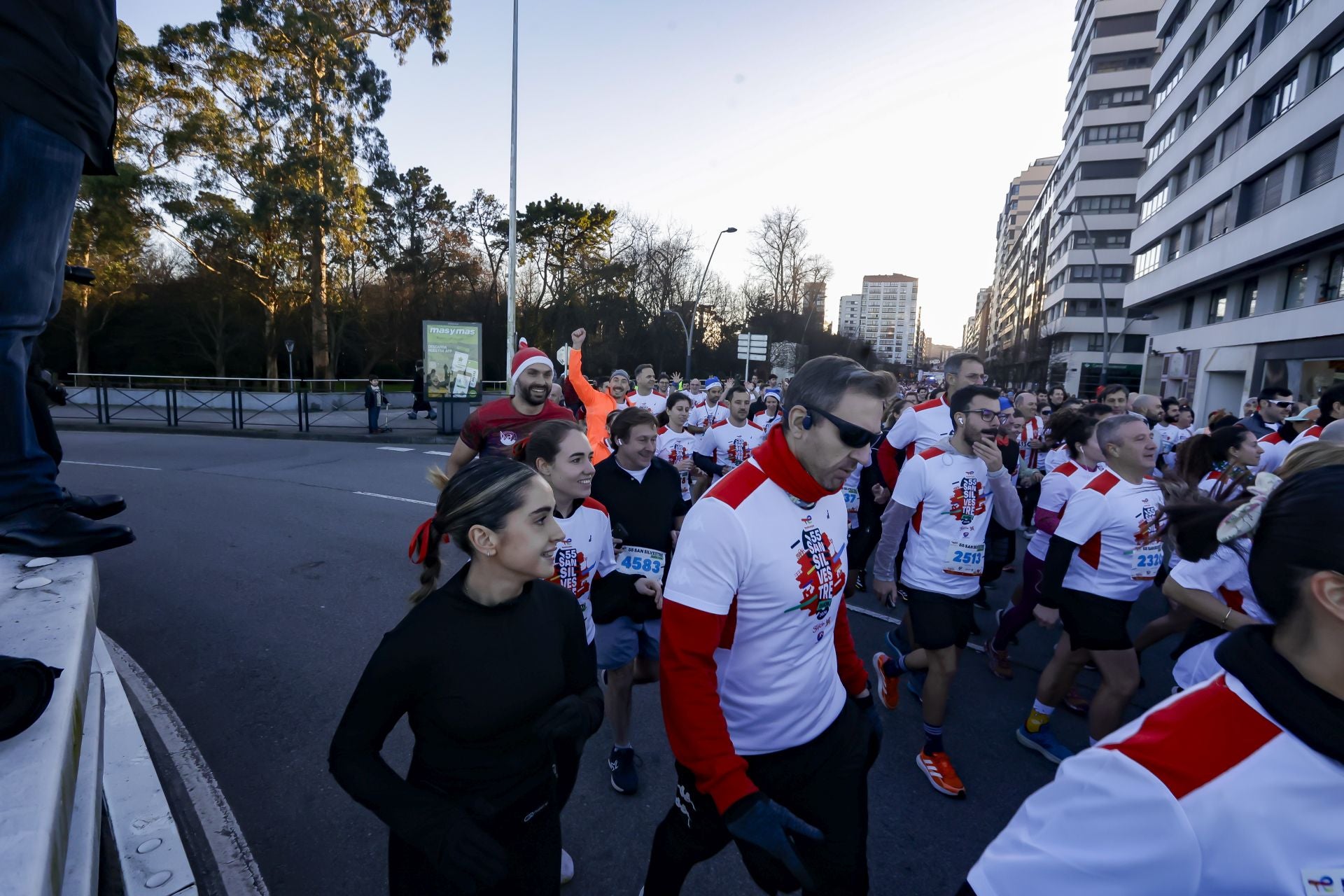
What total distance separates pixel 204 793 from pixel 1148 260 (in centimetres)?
4754

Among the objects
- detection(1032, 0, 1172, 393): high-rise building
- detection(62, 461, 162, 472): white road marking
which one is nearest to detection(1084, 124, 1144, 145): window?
detection(1032, 0, 1172, 393): high-rise building

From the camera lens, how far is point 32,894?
102 cm

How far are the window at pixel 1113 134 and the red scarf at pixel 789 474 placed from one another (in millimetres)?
63189

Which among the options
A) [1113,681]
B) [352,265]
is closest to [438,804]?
[1113,681]

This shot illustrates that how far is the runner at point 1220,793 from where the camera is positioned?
949 millimetres

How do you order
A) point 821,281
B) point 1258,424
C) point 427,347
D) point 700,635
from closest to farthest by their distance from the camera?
point 700,635, point 1258,424, point 427,347, point 821,281

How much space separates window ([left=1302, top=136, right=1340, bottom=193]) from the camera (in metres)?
19.4

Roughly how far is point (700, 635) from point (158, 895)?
2.25 m

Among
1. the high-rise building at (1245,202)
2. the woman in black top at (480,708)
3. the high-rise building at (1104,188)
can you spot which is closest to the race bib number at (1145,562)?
the woman in black top at (480,708)

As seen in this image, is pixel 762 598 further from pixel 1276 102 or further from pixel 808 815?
pixel 1276 102

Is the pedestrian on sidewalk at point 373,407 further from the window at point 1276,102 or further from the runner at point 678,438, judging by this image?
the window at point 1276,102

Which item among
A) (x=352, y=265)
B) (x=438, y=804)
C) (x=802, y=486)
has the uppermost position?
(x=352, y=265)

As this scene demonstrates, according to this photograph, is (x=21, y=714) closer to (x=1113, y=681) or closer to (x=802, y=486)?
(x=802, y=486)

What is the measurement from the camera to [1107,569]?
11.7 feet
